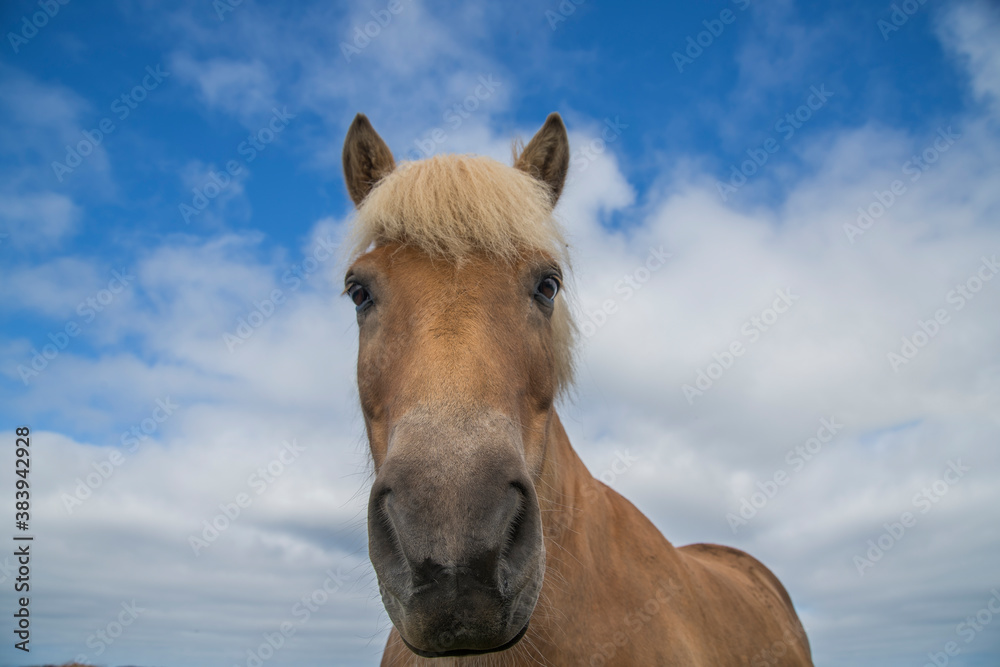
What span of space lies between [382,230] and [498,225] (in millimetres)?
644

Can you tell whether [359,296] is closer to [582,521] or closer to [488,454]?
[488,454]

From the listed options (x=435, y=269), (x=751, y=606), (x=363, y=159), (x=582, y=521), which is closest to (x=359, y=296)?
(x=435, y=269)

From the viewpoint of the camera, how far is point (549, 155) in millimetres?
3729

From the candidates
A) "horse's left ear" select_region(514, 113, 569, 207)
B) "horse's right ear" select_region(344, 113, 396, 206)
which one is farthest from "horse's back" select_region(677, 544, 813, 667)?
"horse's right ear" select_region(344, 113, 396, 206)

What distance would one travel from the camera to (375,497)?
1.92 metres

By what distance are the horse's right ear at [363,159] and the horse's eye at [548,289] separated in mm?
1339

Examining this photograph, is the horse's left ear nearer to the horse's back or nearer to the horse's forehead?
the horse's forehead

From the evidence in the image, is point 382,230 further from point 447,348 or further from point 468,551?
point 468,551

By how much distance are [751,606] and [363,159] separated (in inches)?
181

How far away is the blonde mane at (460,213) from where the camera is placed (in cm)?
280

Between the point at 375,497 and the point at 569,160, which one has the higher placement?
the point at 569,160

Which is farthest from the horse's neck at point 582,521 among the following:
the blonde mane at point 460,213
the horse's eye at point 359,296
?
the horse's eye at point 359,296

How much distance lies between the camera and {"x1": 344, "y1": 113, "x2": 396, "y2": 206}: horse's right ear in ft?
11.9

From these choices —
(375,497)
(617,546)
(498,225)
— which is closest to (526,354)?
(498,225)
